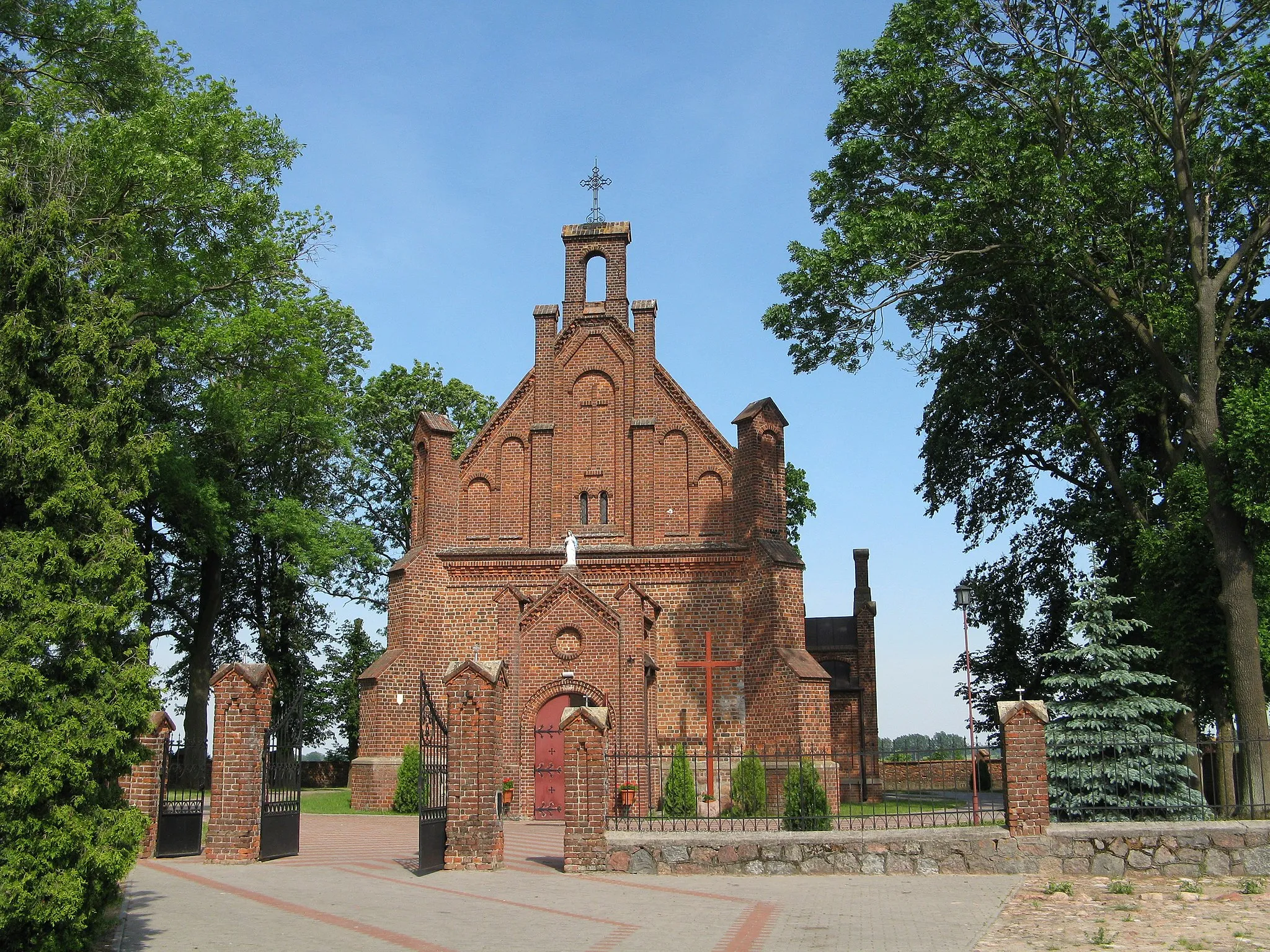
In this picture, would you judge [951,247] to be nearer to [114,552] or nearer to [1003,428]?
[1003,428]

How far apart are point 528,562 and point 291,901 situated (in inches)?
520

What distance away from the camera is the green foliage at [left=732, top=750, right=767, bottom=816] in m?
18.7

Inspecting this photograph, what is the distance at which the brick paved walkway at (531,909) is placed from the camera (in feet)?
30.5

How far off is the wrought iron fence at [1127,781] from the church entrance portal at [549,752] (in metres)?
10.0

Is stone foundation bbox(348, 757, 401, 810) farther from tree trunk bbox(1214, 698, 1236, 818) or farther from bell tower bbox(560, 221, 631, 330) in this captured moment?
tree trunk bbox(1214, 698, 1236, 818)

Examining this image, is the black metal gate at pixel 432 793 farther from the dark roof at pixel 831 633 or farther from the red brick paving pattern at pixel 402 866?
the dark roof at pixel 831 633

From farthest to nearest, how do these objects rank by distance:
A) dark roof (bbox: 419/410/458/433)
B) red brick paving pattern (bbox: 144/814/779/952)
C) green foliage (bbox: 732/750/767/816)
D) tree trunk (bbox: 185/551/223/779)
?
tree trunk (bbox: 185/551/223/779)
dark roof (bbox: 419/410/458/433)
green foliage (bbox: 732/750/767/816)
red brick paving pattern (bbox: 144/814/779/952)

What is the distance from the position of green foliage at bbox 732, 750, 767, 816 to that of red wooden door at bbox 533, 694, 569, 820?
4.42 m

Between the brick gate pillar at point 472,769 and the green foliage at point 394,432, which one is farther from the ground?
the green foliage at point 394,432

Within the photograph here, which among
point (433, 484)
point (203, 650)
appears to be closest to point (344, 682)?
point (203, 650)

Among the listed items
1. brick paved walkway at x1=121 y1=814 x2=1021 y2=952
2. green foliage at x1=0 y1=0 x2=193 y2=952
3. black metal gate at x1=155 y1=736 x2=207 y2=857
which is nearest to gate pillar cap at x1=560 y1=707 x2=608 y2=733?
brick paved walkway at x1=121 y1=814 x2=1021 y2=952

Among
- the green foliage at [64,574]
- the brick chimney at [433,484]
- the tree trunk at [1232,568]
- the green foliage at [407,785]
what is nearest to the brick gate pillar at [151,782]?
the green foliage at [407,785]

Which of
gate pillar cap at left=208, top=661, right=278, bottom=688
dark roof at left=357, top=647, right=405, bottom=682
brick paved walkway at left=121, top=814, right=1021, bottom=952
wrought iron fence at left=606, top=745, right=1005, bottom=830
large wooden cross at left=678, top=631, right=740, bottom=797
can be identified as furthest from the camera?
dark roof at left=357, top=647, right=405, bottom=682

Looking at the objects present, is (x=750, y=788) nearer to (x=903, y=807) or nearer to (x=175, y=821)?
(x=903, y=807)
